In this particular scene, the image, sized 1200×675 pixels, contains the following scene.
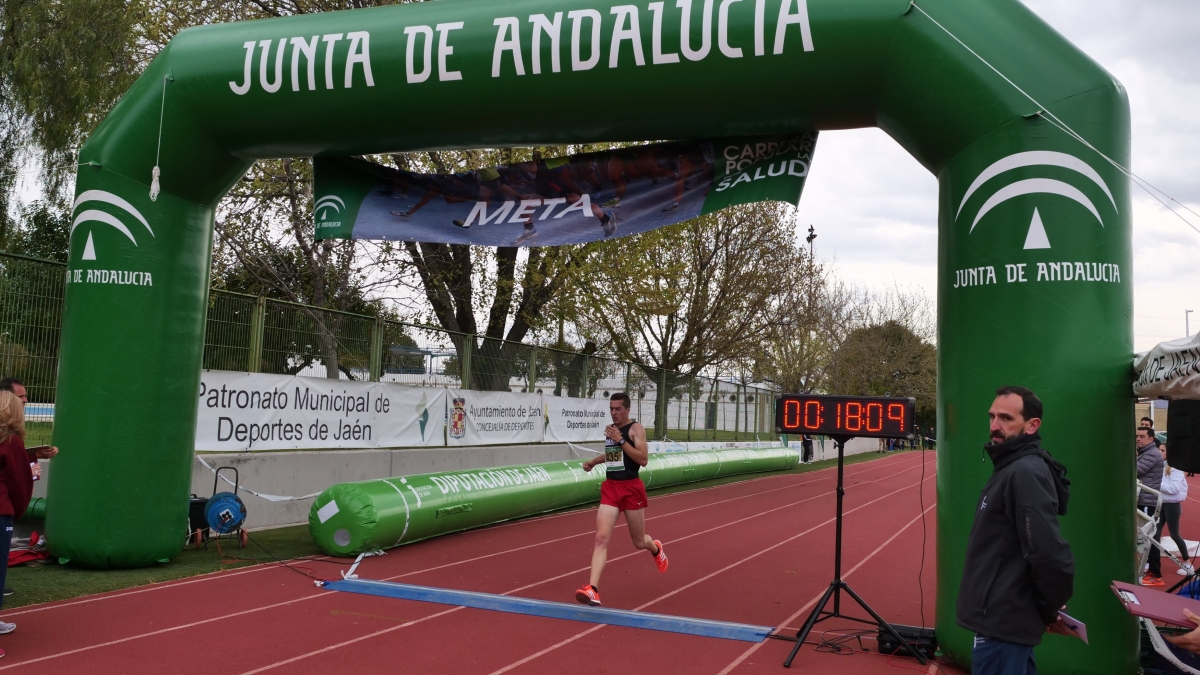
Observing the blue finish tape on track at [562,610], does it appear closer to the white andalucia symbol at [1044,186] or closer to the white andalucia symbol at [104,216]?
the white andalucia symbol at [1044,186]

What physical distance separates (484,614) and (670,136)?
4177mm

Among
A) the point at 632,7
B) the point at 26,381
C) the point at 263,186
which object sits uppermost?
the point at 263,186

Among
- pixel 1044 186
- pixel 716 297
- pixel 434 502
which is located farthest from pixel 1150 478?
pixel 716 297

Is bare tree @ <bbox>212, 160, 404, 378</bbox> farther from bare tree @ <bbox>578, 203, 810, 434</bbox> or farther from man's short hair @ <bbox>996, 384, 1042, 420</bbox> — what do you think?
man's short hair @ <bbox>996, 384, 1042, 420</bbox>

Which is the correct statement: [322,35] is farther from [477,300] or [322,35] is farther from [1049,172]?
[477,300]

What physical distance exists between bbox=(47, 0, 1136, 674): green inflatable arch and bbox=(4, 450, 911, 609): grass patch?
197mm

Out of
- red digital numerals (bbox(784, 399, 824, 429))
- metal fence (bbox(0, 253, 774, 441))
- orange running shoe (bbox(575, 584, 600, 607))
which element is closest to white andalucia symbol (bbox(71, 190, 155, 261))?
metal fence (bbox(0, 253, 774, 441))

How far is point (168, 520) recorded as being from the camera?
858cm

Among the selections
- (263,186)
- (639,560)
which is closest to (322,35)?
(639,560)

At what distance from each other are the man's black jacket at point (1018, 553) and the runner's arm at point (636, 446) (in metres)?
4.21

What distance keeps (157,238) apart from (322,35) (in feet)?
8.50

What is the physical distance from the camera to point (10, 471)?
5941 millimetres

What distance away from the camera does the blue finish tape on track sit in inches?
274

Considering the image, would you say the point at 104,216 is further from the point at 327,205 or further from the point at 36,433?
the point at 36,433
